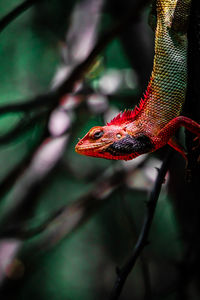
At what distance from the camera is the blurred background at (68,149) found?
2477 millimetres

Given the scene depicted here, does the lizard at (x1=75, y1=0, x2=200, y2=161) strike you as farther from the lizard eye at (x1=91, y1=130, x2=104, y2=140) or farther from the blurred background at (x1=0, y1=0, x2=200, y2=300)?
the blurred background at (x1=0, y1=0, x2=200, y2=300)

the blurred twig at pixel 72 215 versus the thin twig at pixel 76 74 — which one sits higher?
the thin twig at pixel 76 74

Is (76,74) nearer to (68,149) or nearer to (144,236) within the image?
(68,149)

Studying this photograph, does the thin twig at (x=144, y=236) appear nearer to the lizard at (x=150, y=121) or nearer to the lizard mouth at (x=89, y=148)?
the lizard at (x=150, y=121)

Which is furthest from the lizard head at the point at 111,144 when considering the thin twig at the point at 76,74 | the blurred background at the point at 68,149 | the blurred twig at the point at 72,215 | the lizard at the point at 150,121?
the blurred twig at the point at 72,215

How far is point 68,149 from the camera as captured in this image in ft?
9.25

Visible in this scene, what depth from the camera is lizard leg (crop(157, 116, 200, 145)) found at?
91 cm

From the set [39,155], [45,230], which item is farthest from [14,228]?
[39,155]

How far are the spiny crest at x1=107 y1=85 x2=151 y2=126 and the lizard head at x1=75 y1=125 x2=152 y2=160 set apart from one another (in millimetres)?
32

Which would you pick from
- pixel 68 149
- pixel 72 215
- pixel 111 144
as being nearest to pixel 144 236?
pixel 111 144

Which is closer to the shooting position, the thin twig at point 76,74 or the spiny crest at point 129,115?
the spiny crest at point 129,115

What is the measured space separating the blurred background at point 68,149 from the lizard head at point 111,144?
113cm

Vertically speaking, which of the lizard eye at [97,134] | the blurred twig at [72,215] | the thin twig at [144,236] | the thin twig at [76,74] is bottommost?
the blurred twig at [72,215]

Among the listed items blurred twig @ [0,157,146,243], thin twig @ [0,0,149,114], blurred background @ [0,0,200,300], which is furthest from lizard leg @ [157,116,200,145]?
blurred twig @ [0,157,146,243]
